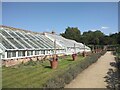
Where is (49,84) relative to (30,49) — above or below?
below

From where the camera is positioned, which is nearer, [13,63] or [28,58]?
[13,63]

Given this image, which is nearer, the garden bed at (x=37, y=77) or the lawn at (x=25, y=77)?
the garden bed at (x=37, y=77)

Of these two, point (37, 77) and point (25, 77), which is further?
point (37, 77)

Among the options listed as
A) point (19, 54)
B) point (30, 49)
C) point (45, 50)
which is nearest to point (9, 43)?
point (19, 54)

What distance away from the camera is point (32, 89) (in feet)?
37.6

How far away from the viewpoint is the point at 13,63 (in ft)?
88.9

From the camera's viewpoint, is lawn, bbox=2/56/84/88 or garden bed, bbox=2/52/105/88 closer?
garden bed, bbox=2/52/105/88

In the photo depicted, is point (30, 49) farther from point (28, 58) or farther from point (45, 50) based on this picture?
point (45, 50)

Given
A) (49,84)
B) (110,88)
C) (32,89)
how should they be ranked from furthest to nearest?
(110,88) < (49,84) < (32,89)

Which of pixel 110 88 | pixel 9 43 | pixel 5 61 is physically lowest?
pixel 110 88

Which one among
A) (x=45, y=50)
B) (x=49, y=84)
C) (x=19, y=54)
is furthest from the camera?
(x=45, y=50)

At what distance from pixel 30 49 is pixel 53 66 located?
6761 millimetres

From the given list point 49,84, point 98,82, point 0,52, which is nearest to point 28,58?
point 0,52

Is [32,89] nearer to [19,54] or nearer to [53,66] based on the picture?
A: [53,66]
